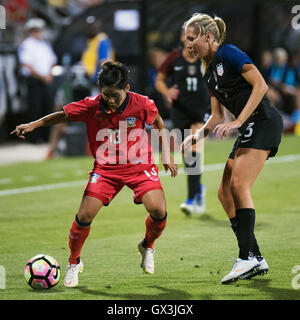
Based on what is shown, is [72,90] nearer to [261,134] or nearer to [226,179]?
[226,179]

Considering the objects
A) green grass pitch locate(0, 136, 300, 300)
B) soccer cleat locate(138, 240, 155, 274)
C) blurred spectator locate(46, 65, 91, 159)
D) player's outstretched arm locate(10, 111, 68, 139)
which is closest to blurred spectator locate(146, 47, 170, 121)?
blurred spectator locate(46, 65, 91, 159)

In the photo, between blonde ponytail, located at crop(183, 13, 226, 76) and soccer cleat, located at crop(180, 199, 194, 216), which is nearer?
blonde ponytail, located at crop(183, 13, 226, 76)

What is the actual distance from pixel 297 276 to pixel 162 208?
127cm

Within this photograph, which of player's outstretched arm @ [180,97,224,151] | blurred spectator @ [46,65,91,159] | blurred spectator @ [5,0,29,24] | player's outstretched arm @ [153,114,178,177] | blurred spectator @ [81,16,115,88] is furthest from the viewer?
blurred spectator @ [5,0,29,24]

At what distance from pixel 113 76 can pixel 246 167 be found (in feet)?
4.35

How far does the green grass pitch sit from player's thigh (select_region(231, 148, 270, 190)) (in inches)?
32.6

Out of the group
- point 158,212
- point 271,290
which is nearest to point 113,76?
point 158,212

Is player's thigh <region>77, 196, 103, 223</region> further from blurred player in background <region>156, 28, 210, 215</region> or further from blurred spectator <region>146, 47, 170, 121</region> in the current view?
blurred spectator <region>146, 47, 170, 121</region>

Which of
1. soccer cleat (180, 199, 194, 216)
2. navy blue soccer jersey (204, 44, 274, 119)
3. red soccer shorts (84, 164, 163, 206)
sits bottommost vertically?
soccer cleat (180, 199, 194, 216)

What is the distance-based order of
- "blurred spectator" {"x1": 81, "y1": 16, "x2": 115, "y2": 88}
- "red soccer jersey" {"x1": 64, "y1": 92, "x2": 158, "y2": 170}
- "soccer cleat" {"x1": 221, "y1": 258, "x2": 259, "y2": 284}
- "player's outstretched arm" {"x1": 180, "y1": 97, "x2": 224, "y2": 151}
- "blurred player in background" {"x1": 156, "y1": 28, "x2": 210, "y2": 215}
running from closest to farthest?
"soccer cleat" {"x1": 221, "y1": 258, "x2": 259, "y2": 284}, "red soccer jersey" {"x1": 64, "y1": 92, "x2": 158, "y2": 170}, "player's outstretched arm" {"x1": 180, "y1": 97, "x2": 224, "y2": 151}, "blurred player in background" {"x1": 156, "y1": 28, "x2": 210, "y2": 215}, "blurred spectator" {"x1": 81, "y1": 16, "x2": 115, "y2": 88}

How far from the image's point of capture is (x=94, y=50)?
1623 centimetres

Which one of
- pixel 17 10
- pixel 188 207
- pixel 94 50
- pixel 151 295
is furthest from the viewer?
pixel 17 10

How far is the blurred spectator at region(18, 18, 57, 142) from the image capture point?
55.3ft
